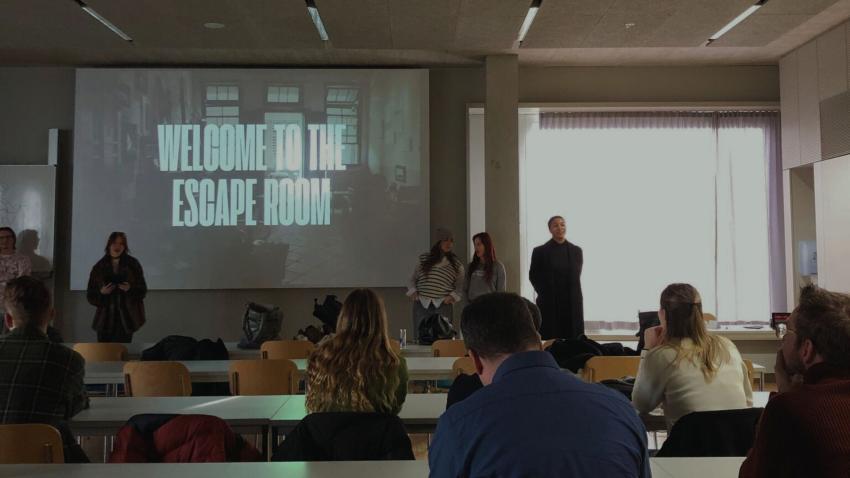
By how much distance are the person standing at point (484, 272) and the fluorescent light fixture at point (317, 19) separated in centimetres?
242

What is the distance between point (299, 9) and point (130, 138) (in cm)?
319

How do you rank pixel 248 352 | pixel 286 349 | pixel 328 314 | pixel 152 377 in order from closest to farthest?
1. pixel 152 377
2. pixel 286 349
3. pixel 248 352
4. pixel 328 314

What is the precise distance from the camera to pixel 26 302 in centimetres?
293

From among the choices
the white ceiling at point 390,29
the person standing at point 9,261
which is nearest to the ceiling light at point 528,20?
the white ceiling at point 390,29

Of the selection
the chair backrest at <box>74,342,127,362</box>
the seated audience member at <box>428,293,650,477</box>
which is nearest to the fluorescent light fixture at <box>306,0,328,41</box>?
the chair backrest at <box>74,342,127,362</box>

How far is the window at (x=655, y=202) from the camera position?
9.16 meters

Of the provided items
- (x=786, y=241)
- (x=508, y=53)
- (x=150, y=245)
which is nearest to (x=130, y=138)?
(x=150, y=245)

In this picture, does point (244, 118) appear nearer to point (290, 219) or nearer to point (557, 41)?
point (290, 219)

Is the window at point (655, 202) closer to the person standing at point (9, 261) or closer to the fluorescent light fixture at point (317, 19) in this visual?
the fluorescent light fixture at point (317, 19)

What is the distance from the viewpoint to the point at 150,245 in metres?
8.36

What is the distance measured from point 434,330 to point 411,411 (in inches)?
113

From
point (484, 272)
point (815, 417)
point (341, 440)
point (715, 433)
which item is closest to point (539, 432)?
point (815, 417)

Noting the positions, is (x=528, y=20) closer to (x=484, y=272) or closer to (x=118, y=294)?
(x=484, y=272)

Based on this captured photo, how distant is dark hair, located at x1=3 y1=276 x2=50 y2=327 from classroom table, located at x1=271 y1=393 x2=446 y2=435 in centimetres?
101
